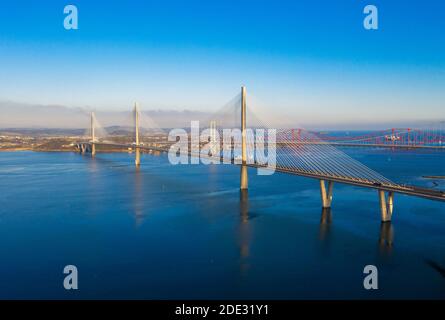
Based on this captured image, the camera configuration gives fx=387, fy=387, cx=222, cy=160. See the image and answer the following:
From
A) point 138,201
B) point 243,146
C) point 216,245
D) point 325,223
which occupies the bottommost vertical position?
point 216,245

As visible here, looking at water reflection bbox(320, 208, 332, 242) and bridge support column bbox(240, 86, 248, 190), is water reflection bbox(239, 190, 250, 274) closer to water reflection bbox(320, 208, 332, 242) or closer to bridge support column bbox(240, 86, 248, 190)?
bridge support column bbox(240, 86, 248, 190)

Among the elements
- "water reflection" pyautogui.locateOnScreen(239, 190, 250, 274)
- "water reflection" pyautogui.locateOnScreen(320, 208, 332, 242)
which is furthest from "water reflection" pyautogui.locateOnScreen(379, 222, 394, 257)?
"water reflection" pyautogui.locateOnScreen(239, 190, 250, 274)

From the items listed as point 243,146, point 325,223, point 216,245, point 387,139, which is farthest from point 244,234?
point 387,139

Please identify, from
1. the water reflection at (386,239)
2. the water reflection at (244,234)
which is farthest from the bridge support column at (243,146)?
the water reflection at (386,239)

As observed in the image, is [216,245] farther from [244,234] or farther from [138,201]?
[138,201]

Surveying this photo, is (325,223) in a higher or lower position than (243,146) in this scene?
lower

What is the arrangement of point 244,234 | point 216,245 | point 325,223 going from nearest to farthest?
1. point 216,245
2. point 244,234
3. point 325,223

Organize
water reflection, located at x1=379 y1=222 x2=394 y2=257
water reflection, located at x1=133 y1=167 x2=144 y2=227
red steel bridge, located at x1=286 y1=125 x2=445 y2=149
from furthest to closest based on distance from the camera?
red steel bridge, located at x1=286 y1=125 x2=445 y2=149 < water reflection, located at x1=133 y1=167 x2=144 y2=227 < water reflection, located at x1=379 y1=222 x2=394 y2=257
